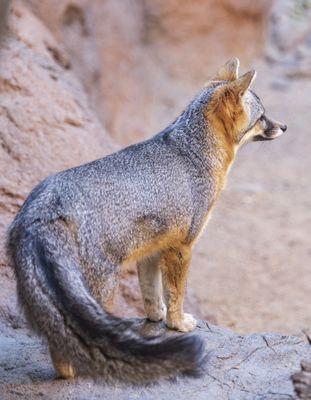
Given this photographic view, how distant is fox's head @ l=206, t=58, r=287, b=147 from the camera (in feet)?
20.3

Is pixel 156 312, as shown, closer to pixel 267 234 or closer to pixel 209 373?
pixel 209 373

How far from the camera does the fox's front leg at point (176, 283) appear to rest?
231 inches

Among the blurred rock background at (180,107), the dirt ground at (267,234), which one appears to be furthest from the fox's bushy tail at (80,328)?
the dirt ground at (267,234)

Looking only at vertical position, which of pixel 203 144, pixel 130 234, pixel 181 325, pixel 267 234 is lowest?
pixel 181 325

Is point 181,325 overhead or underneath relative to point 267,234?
underneath

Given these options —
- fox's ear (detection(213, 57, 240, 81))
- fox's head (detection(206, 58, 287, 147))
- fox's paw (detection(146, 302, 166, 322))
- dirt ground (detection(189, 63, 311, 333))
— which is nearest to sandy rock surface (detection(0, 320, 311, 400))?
fox's paw (detection(146, 302, 166, 322))

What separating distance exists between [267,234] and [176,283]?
574 cm

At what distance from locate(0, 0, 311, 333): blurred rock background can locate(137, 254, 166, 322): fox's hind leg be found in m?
1.01

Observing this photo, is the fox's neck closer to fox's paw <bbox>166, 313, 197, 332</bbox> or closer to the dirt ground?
fox's paw <bbox>166, 313, 197, 332</bbox>

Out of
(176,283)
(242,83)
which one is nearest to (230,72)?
(242,83)

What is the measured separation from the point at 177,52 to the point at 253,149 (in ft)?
8.12

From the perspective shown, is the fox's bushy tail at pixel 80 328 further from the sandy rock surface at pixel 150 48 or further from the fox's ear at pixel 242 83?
the sandy rock surface at pixel 150 48

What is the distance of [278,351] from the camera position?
571 centimetres

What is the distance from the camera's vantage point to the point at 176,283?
597cm
